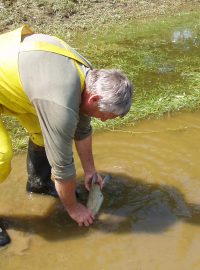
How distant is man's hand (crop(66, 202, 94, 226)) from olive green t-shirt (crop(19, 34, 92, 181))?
63 centimetres

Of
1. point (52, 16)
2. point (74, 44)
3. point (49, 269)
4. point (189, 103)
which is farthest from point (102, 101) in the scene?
point (52, 16)

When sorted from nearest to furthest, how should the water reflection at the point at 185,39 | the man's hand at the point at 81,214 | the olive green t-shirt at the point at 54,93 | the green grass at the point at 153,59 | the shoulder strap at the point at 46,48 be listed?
1. the olive green t-shirt at the point at 54,93
2. the shoulder strap at the point at 46,48
3. the man's hand at the point at 81,214
4. the green grass at the point at 153,59
5. the water reflection at the point at 185,39

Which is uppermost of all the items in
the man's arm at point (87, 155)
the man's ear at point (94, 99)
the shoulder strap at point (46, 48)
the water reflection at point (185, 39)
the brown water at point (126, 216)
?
the shoulder strap at point (46, 48)

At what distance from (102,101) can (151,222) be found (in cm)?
127

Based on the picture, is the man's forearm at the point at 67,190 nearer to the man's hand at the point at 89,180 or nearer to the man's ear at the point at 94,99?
the man's hand at the point at 89,180

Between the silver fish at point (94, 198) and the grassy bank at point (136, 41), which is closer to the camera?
the silver fish at point (94, 198)

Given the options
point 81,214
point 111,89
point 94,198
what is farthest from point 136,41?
point 111,89

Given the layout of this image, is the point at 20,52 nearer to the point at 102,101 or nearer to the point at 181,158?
the point at 102,101

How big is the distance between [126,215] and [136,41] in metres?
4.15

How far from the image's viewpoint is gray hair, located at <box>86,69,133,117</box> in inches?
95.6

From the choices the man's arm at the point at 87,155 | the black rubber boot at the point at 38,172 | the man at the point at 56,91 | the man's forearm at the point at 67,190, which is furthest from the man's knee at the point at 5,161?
the man's arm at the point at 87,155

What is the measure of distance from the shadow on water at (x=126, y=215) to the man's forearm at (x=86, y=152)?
368 mm

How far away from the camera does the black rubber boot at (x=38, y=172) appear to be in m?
3.32

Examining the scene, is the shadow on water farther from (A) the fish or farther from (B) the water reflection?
(B) the water reflection
